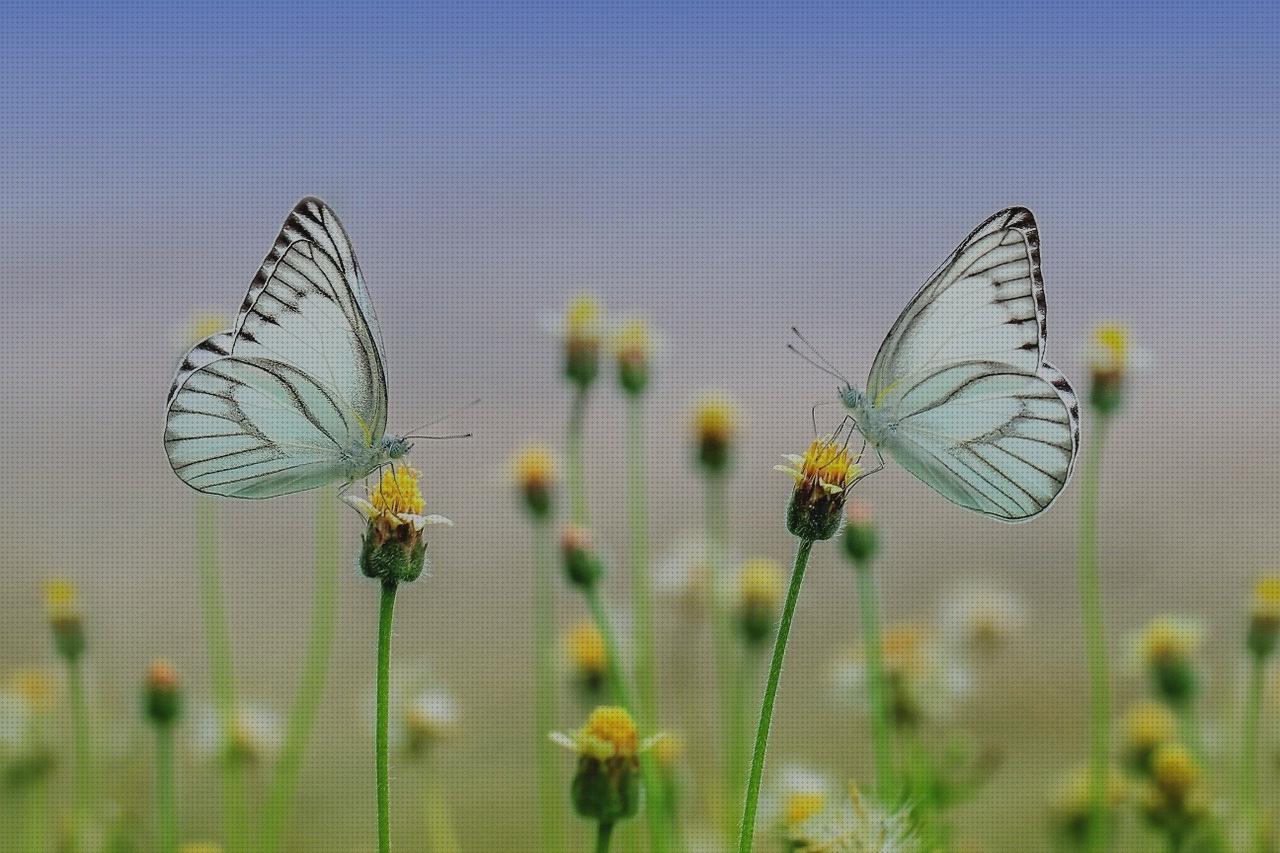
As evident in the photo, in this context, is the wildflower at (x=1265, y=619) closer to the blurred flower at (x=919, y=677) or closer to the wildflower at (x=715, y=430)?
the blurred flower at (x=919, y=677)

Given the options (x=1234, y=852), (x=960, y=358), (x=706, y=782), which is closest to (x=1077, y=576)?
(x=706, y=782)

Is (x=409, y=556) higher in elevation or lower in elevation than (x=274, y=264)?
lower

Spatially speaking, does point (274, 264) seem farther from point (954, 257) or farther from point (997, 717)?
point (997, 717)

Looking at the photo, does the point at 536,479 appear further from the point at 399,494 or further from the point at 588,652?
the point at 399,494

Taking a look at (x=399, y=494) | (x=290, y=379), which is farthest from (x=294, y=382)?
(x=399, y=494)

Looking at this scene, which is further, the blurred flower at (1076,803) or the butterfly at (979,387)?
the blurred flower at (1076,803)

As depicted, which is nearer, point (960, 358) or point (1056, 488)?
point (1056, 488)

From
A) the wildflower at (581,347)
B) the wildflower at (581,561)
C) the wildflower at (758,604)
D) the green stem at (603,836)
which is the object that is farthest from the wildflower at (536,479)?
the green stem at (603,836)
